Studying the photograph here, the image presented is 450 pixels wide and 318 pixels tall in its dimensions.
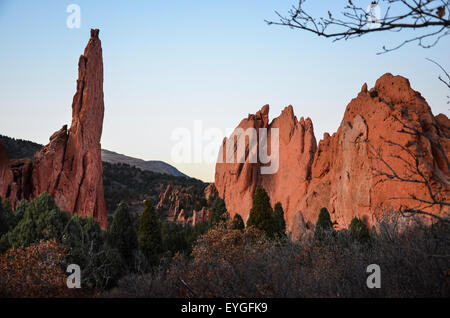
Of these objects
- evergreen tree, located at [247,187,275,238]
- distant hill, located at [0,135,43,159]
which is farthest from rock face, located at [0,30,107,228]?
distant hill, located at [0,135,43,159]

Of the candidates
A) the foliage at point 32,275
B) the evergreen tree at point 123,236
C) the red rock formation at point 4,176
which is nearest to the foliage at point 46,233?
the evergreen tree at point 123,236

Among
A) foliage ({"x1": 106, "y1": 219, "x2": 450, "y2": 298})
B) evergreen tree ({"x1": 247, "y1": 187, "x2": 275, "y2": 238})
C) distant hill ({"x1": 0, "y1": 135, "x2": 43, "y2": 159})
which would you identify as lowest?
foliage ({"x1": 106, "y1": 219, "x2": 450, "y2": 298})

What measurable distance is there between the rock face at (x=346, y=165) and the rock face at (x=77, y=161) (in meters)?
19.4

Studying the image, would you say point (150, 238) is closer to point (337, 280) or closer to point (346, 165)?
point (346, 165)

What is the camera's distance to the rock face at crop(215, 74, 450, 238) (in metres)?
29.3

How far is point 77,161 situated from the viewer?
37.8m

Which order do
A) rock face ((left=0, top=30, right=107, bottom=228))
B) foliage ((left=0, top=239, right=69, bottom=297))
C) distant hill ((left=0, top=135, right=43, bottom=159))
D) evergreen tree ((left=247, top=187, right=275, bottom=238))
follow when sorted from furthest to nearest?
1. distant hill ((left=0, top=135, right=43, bottom=159))
2. rock face ((left=0, top=30, right=107, bottom=228))
3. evergreen tree ((left=247, top=187, right=275, bottom=238))
4. foliage ((left=0, top=239, right=69, bottom=297))

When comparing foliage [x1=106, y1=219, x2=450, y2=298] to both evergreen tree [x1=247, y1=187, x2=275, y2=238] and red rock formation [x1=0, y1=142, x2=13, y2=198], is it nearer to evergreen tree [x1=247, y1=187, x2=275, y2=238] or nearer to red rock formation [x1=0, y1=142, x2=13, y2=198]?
evergreen tree [x1=247, y1=187, x2=275, y2=238]

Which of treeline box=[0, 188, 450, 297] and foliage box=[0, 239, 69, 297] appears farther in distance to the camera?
foliage box=[0, 239, 69, 297]

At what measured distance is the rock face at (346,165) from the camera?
29328 mm

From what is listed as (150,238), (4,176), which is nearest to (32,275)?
(150,238)

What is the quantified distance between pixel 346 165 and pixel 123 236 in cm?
2157

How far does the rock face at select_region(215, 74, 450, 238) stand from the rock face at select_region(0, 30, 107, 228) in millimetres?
19395
